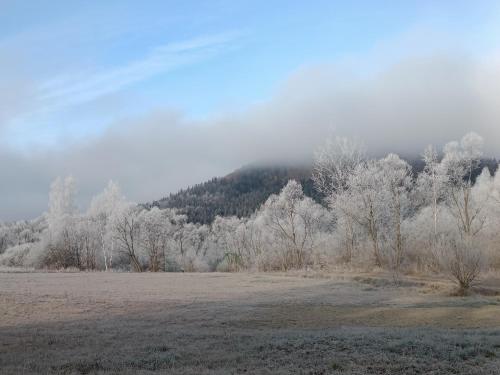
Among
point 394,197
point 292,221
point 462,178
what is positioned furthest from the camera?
point 292,221

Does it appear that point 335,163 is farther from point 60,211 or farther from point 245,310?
point 60,211

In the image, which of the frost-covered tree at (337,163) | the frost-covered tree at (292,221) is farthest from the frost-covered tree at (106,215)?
the frost-covered tree at (337,163)

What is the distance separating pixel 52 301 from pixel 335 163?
117 ft

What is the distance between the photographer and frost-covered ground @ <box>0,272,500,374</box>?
10922 millimetres

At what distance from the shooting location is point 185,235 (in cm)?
10862

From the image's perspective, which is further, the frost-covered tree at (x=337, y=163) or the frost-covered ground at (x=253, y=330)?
the frost-covered tree at (x=337, y=163)

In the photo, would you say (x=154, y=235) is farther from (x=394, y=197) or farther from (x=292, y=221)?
(x=394, y=197)

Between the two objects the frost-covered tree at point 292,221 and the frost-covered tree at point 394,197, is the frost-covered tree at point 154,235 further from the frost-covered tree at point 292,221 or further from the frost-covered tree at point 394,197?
the frost-covered tree at point 394,197

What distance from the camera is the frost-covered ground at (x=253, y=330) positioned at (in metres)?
10.9

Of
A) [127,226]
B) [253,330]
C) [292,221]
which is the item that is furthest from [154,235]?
[253,330]

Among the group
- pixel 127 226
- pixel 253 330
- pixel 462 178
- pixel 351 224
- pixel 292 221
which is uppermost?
pixel 462 178

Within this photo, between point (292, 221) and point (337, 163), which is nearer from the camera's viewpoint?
point (337, 163)

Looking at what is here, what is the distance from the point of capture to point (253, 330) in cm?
1812

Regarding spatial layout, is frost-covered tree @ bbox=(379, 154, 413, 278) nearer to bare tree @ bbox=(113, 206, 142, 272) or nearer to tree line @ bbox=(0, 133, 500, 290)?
tree line @ bbox=(0, 133, 500, 290)
